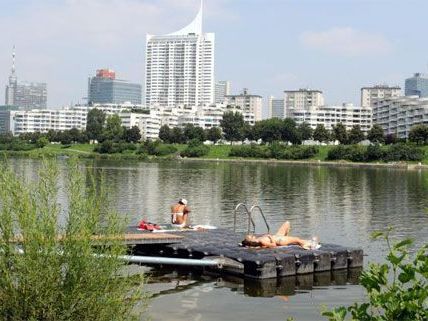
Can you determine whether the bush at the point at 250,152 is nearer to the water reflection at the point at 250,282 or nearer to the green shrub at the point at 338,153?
the green shrub at the point at 338,153

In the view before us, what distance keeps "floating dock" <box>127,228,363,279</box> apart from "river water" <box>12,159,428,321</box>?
499 millimetres

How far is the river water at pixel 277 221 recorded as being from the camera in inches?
891

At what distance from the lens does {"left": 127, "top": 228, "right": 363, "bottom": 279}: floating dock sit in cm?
2616

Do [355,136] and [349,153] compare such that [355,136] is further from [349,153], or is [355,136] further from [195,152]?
[195,152]

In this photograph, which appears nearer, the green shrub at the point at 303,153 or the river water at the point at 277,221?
the river water at the point at 277,221

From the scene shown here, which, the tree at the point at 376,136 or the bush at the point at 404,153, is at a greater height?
the tree at the point at 376,136

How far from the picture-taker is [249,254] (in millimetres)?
26906

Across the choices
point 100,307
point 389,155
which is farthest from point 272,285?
point 389,155

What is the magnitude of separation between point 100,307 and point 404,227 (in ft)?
119

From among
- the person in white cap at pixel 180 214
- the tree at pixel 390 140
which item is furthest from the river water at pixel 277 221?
the tree at pixel 390 140

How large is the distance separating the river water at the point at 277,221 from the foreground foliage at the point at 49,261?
230 cm

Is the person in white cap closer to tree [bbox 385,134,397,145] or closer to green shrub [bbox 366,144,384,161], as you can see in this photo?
green shrub [bbox 366,144,384,161]

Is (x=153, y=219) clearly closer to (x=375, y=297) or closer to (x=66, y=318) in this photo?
(x=66, y=318)

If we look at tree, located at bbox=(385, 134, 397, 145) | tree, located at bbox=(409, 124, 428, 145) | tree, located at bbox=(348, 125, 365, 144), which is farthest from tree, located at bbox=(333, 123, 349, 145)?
tree, located at bbox=(409, 124, 428, 145)
